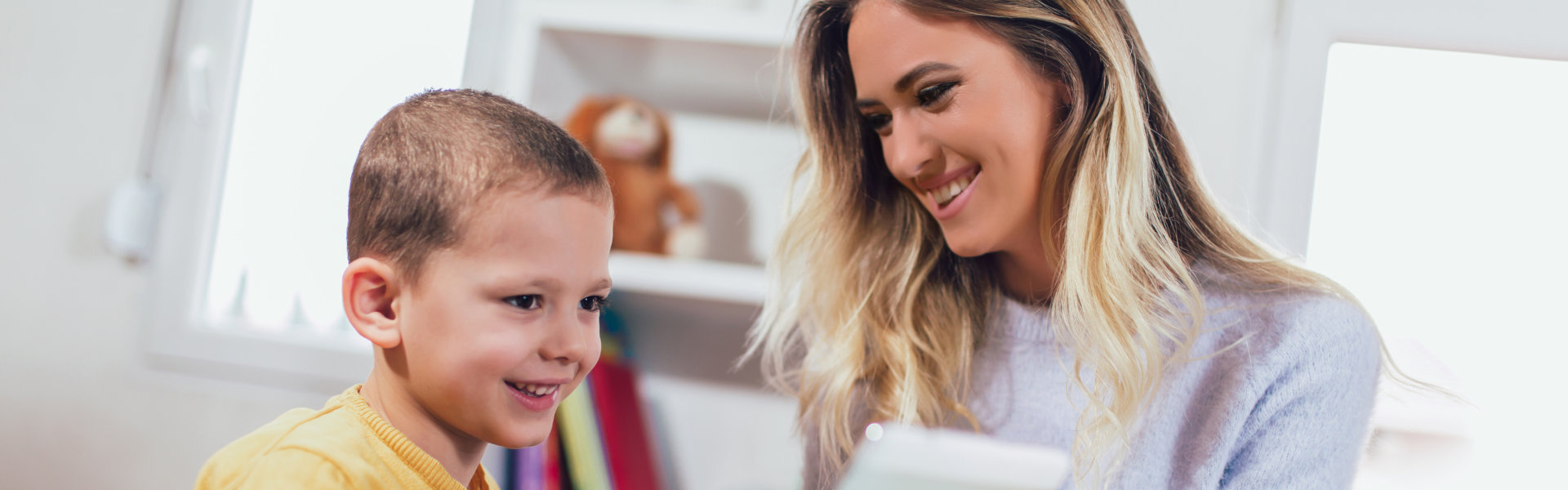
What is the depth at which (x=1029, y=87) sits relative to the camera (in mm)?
843

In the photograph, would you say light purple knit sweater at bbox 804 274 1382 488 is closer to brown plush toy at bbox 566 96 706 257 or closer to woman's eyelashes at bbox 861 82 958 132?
woman's eyelashes at bbox 861 82 958 132

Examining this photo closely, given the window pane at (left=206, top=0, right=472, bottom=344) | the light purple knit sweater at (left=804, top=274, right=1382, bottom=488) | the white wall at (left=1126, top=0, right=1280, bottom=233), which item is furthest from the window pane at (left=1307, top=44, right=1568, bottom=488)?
the window pane at (left=206, top=0, right=472, bottom=344)

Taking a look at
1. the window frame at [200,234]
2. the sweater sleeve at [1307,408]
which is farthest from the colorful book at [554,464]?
the sweater sleeve at [1307,408]

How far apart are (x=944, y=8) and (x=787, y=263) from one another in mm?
368

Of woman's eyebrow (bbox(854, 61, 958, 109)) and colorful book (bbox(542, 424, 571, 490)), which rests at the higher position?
woman's eyebrow (bbox(854, 61, 958, 109))

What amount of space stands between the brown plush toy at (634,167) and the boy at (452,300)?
610 mm

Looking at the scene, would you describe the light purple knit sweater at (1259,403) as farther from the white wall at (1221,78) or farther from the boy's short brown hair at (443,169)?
the boy's short brown hair at (443,169)

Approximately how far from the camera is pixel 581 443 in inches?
42.4

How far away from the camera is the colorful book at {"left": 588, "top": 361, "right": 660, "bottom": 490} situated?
44.1 inches

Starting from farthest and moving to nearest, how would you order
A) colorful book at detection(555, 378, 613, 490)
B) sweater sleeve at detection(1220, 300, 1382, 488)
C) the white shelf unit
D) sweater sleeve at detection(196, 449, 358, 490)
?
the white shelf unit < colorful book at detection(555, 378, 613, 490) < sweater sleeve at detection(1220, 300, 1382, 488) < sweater sleeve at detection(196, 449, 358, 490)

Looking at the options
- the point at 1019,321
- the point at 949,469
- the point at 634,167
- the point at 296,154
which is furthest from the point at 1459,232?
the point at 296,154

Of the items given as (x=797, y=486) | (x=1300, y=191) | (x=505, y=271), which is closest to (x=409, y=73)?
(x=797, y=486)

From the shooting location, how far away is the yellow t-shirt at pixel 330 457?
468 mm

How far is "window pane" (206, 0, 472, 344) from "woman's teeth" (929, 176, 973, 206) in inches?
35.1
